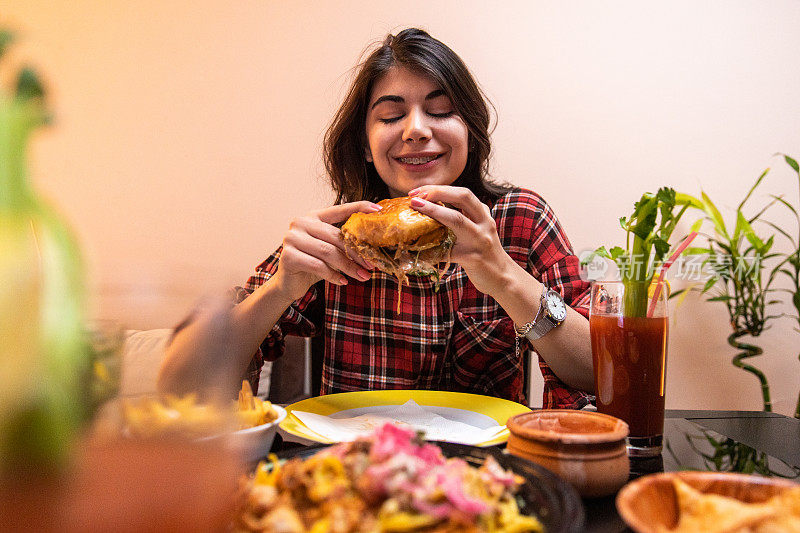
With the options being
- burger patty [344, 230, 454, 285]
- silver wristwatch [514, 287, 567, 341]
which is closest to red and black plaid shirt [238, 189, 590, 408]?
silver wristwatch [514, 287, 567, 341]

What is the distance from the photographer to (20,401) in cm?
29

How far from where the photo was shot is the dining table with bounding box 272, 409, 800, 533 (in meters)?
0.63

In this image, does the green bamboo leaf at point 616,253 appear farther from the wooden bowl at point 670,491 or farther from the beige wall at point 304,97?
the beige wall at point 304,97

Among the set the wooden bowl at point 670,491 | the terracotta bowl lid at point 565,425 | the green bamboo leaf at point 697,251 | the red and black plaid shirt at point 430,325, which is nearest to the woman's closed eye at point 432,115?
the red and black plaid shirt at point 430,325

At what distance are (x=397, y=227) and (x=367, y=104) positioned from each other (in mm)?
711

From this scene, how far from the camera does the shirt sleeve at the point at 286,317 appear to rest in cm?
158

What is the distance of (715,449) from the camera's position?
873 mm

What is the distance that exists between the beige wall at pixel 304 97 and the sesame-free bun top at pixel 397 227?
172cm

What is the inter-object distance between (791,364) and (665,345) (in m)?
2.79

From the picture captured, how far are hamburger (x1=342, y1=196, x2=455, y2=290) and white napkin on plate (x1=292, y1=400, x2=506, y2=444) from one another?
310mm

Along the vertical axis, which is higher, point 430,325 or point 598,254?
point 598,254

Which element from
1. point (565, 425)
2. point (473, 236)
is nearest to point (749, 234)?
point (473, 236)

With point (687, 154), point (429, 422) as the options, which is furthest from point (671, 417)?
point (687, 154)

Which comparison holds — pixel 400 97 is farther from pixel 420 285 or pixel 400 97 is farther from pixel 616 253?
pixel 616 253
